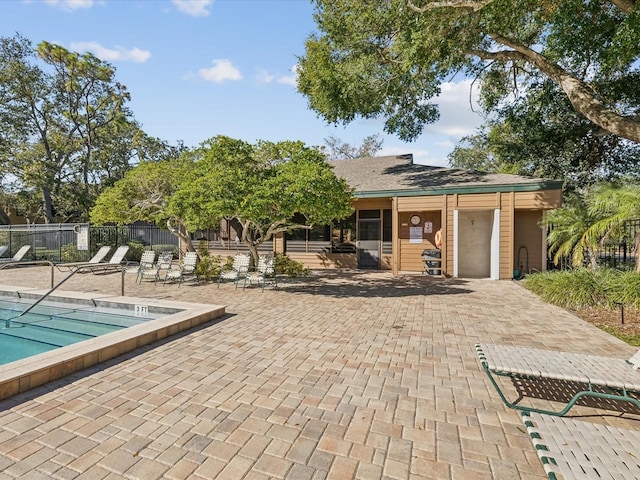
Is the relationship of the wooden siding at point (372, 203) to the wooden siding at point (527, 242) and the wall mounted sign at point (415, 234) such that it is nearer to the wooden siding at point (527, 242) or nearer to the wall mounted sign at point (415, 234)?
the wall mounted sign at point (415, 234)

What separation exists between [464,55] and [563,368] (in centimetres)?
980

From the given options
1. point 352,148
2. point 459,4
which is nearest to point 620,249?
point 459,4

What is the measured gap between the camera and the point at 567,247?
368 inches

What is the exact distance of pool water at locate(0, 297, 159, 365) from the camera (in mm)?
5676

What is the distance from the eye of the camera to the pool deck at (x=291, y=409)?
2.41m

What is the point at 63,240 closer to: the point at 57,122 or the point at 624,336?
the point at 57,122

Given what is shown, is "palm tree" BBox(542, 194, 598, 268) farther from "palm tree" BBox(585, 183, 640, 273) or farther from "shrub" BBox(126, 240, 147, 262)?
"shrub" BBox(126, 240, 147, 262)

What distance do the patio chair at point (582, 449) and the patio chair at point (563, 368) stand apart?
47cm

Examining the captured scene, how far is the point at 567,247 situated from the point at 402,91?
24.0 ft

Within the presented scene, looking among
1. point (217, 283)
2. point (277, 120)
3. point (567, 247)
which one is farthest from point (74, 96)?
point (567, 247)

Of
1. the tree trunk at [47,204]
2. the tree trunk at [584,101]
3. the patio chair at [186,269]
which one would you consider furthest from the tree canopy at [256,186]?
the tree trunk at [47,204]

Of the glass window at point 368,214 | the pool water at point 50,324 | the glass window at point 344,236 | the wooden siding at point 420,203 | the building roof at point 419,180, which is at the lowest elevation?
the pool water at point 50,324

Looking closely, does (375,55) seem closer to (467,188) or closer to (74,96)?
(467,188)

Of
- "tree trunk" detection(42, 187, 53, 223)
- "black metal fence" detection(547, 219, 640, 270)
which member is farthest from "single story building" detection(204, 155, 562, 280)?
"tree trunk" detection(42, 187, 53, 223)
